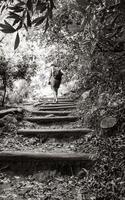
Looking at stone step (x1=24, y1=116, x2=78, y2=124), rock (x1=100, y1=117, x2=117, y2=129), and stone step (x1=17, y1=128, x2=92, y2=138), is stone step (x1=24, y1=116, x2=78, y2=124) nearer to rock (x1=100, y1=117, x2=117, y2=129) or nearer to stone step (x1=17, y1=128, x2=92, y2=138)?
stone step (x1=17, y1=128, x2=92, y2=138)

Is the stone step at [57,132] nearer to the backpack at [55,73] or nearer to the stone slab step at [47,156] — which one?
the stone slab step at [47,156]

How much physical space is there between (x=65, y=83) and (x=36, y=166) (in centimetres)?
1216

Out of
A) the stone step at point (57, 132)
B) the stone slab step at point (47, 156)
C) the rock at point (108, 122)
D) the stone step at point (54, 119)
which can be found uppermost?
the rock at point (108, 122)

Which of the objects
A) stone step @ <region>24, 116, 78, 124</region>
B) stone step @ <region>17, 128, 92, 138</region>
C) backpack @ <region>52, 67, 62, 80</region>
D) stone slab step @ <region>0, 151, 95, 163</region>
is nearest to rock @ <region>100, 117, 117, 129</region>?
stone slab step @ <region>0, 151, 95, 163</region>

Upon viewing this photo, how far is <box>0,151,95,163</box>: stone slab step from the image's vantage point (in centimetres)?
326

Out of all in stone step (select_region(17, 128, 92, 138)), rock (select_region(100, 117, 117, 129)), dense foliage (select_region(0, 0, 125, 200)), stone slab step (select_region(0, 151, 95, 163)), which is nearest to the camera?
A: dense foliage (select_region(0, 0, 125, 200))

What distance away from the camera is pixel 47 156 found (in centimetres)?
336

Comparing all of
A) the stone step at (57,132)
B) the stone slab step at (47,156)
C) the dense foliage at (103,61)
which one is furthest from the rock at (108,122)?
the stone step at (57,132)

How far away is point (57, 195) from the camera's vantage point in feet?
9.09

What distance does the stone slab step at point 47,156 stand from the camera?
3.26 m

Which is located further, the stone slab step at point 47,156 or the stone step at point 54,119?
the stone step at point 54,119

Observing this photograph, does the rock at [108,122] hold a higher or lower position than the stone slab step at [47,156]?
higher

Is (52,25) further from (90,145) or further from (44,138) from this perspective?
(90,145)

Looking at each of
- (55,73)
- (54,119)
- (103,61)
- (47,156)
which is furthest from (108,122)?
(55,73)
